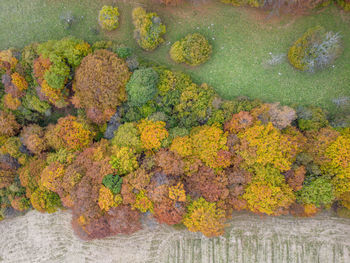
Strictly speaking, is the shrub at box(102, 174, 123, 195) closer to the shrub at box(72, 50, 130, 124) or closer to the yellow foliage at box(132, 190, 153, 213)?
the yellow foliage at box(132, 190, 153, 213)

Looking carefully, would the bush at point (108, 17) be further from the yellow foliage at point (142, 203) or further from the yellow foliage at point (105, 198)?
the yellow foliage at point (142, 203)

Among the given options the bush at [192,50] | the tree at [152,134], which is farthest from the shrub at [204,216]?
the bush at [192,50]

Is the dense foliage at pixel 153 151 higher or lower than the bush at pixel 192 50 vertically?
lower

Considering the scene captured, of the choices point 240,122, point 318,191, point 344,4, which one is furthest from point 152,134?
point 344,4

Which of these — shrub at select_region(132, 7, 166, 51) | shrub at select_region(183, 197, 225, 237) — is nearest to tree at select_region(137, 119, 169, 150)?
shrub at select_region(183, 197, 225, 237)

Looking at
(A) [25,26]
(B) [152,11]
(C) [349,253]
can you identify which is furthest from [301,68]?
(A) [25,26]

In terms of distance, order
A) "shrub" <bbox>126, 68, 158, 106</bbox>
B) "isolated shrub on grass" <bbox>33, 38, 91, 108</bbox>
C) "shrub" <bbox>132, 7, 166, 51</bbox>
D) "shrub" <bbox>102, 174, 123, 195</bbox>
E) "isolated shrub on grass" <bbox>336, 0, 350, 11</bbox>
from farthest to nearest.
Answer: "shrub" <bbox>132, 7, 166, 51</bbox>, "isolated shrub on grass" <bbox>33, 38, 91, 108</bbox>, "isolated shrub on grass" <bbox>336, 0, 350, 11</bbox>, "shrub" <bbox>126, 68, 158, 106</bbox>, "shrub" <bbox>102, 174, 123, 195</bbox>

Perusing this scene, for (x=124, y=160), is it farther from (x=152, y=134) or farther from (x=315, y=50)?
(x=315, y=50)
